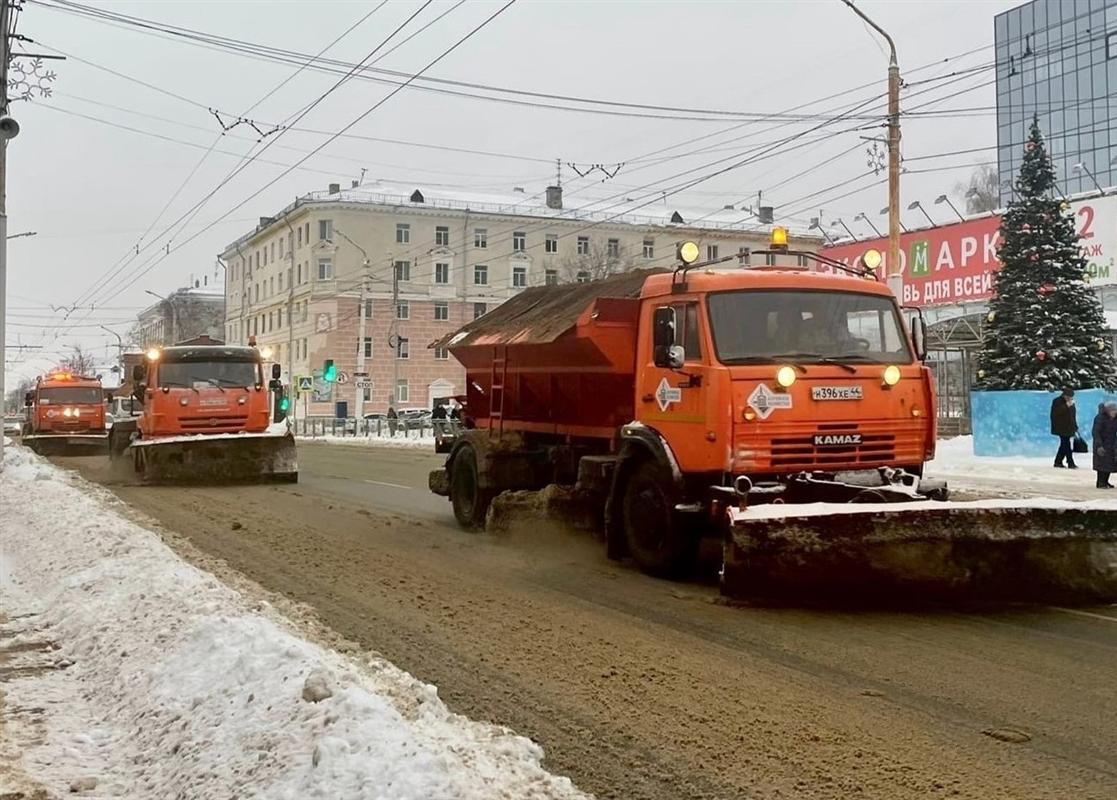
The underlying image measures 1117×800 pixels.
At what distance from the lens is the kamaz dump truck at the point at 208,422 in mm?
17438

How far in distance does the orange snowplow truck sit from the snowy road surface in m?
25.4

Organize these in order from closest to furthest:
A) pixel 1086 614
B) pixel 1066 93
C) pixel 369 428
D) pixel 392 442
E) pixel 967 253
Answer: pixel 1086 614 < pixel 967 253 < pixel 392 442 < pixel 369 428 < pixel 1066 93

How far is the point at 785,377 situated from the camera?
752cm

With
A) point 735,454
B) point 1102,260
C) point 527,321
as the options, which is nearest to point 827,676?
point 735,454

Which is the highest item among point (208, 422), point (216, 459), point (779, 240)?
point (779, 240)

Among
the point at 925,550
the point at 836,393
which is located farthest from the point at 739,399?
the point at 925,550

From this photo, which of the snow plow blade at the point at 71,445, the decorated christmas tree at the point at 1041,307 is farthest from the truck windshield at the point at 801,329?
the snow plow blade at the point at 71,445

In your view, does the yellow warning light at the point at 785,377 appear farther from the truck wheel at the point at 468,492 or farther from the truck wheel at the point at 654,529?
the truck wheel at the point at 468,492

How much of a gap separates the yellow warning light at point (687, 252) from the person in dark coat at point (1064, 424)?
1434 centimetres

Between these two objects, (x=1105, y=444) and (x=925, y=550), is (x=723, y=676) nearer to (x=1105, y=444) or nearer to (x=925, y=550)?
(x=925, y=550)

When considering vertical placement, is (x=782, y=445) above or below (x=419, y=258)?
below

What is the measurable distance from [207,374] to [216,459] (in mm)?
1757

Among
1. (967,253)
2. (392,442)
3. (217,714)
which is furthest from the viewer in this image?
(392,442)

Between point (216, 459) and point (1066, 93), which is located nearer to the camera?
point (216, 459)
